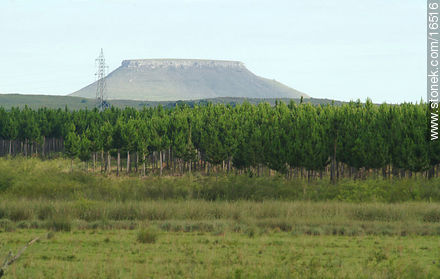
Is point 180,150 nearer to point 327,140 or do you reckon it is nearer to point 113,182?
point 327,140

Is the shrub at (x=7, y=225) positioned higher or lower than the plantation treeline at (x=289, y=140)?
lower

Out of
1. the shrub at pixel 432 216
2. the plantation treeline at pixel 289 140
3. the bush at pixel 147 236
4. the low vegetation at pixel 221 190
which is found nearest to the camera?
the bush at pixel 147 236

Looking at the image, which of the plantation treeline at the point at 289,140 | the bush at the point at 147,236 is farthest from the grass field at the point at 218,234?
the plantation treeline at the point at 289,140

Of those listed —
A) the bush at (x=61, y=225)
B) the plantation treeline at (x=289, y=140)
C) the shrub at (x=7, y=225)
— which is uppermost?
the plantation treeline at (x=289, y=140)

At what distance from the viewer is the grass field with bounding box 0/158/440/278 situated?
18.5 meters

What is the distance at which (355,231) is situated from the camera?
2802 centimetres

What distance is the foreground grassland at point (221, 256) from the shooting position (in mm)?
17422

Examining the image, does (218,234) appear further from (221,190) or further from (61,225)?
(221,190)

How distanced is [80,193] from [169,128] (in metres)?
64.4

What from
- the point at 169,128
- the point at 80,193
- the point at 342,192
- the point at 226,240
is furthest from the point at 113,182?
the point at 169,128

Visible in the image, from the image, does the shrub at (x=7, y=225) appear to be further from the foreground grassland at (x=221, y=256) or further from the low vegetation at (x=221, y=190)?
the low vegetation at (x=221, y=190)

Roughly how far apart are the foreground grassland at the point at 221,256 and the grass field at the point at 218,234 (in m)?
0.05

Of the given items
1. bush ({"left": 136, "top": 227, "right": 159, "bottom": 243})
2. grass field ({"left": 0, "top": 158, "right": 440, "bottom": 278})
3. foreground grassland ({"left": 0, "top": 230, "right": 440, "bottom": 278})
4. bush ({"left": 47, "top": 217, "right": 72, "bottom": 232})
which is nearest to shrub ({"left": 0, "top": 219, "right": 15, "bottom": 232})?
grass field ({"left": 0, "top": 158, "right": 440, "bottom": 278})

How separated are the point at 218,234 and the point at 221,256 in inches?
236
